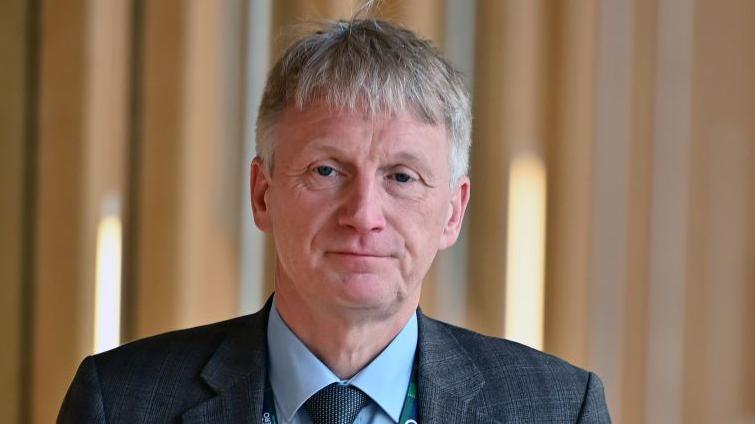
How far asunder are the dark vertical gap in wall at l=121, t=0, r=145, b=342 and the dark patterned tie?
2.74ft

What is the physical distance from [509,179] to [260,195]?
2.36ft

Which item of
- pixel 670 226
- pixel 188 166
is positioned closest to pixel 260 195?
pixel 188 166

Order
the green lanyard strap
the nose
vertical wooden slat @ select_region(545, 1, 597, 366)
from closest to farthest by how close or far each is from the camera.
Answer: the nose → the green lanyard strap → vertical wooden slat @ select_region(545, 1, 597, 366)

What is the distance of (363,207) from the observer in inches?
53.4

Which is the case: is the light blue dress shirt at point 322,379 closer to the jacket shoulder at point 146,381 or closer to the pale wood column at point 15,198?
the jacket shoulder at point 146,381

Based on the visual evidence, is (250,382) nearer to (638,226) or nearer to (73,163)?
(73,163)

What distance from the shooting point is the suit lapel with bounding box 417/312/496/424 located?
4.81 ft

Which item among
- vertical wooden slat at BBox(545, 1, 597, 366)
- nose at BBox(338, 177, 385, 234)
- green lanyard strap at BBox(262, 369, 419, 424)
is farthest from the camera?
vertical wooden slat at BBox(545, 1, 597, 366)

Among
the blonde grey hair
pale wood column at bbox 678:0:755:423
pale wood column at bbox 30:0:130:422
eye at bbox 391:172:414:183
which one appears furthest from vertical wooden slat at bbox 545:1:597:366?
pale wood column at bbox 30:0:130:422

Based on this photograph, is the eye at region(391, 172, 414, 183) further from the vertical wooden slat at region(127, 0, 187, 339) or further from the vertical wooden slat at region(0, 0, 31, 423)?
the vertical wooden slat at region(0, 0, 31, 423)

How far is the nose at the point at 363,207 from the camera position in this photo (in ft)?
4.44

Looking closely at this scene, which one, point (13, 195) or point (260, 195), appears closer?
point (260, 195)

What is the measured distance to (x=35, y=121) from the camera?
85.2 inches

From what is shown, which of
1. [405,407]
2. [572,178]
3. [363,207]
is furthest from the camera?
[572,178]
